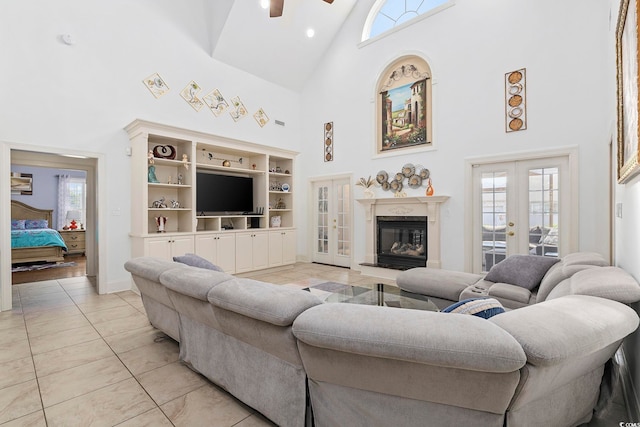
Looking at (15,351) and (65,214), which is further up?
(65,214)

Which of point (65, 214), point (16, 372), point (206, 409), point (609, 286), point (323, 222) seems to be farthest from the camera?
point (65, 214)

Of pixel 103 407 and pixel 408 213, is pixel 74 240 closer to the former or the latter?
pixel 103 407

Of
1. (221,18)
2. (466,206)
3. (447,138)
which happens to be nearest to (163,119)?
(221,18)

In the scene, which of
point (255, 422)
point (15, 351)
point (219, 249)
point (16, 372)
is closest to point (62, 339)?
point (15, 351)

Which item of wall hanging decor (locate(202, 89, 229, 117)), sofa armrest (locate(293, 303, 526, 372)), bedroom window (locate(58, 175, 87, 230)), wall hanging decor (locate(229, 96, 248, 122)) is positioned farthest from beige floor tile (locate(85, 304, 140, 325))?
bedroom window (locate(58, 175, 87, 230))

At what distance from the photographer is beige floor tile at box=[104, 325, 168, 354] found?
2.72 meters

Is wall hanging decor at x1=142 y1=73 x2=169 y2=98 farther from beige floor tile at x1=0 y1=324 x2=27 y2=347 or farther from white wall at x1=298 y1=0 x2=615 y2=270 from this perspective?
beige floor tile at x1=0 y1=324 x2=27 y2=347

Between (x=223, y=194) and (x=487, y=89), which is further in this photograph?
(x=223, y=194)

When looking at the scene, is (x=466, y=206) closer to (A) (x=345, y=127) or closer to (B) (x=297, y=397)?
(A) (x=345, y=127)

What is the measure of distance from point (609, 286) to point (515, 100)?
149 inches

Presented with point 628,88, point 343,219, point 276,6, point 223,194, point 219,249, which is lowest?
point 219,249

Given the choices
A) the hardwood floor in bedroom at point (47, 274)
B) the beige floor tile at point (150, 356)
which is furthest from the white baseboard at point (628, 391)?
the hardwood floor in bedroom at point (47, 274)

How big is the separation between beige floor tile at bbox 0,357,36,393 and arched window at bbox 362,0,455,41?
688 centimetres

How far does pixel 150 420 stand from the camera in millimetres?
1747
